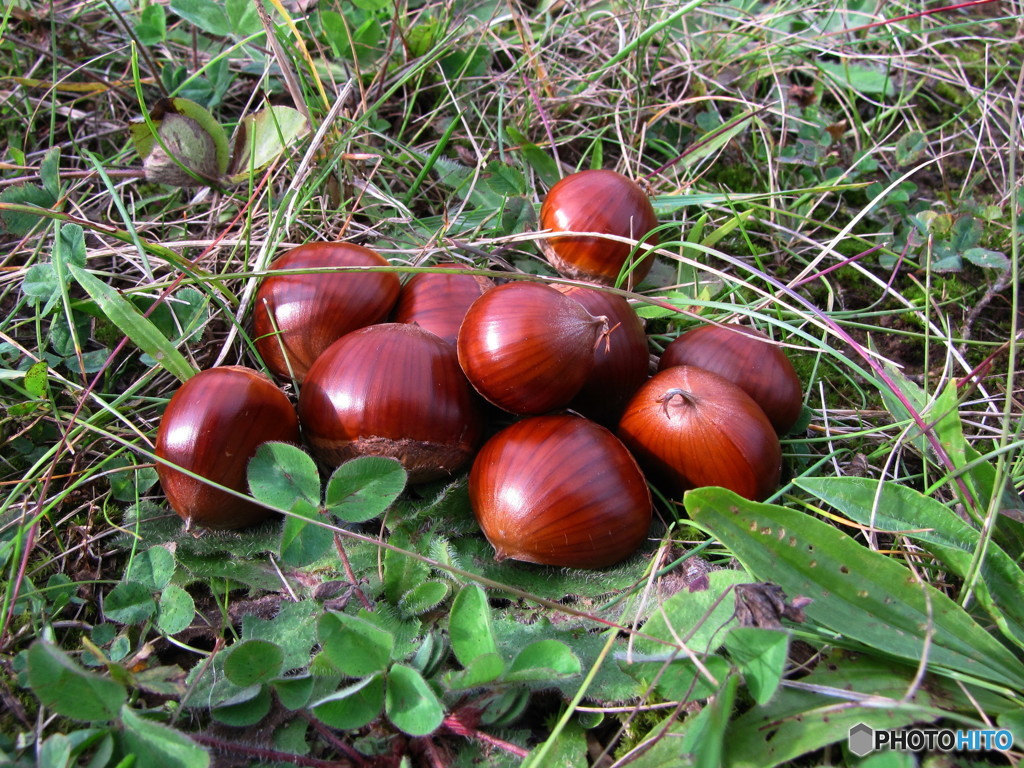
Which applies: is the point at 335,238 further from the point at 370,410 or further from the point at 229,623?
the point at 229,623

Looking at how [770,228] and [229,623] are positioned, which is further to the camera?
[770,228]

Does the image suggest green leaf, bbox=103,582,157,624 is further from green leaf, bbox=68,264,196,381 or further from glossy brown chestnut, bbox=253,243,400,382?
glossy brown chestnut, bbox=253,243,400,382

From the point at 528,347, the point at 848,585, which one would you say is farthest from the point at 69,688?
the point at 848,585

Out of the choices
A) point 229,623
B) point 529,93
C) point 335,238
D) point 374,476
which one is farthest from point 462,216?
point 229,623

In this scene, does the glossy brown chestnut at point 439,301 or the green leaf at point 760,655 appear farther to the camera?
the glossy brown chestnut at point 439,301

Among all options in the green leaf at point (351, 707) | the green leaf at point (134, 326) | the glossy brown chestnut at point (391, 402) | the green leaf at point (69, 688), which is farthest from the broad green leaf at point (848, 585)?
the green leaf at point (134, 326)

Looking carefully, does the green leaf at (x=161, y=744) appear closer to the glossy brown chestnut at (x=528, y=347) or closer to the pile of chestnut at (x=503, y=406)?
the pile of chestnut at (x=503, y=406)
